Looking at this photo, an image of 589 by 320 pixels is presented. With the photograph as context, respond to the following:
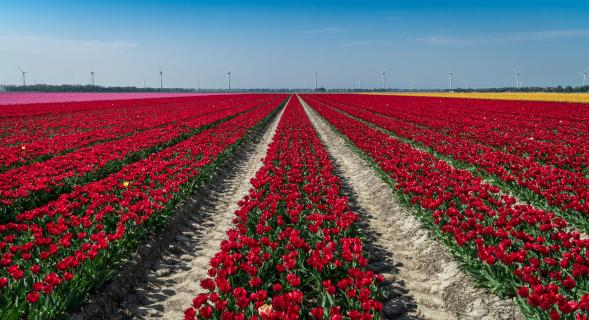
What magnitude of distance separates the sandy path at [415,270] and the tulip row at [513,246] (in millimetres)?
224

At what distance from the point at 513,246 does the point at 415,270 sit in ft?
5.00

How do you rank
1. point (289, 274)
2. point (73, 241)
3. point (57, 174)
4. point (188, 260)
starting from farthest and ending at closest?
point (57, 174), point (188, 260), point (73, 241), point (289, 274)

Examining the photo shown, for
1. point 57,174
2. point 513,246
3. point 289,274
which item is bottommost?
point 513,246

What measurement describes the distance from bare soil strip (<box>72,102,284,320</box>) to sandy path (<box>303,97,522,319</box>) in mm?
2937

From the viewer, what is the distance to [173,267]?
5.94 metres

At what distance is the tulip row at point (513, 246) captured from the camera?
3.77 m

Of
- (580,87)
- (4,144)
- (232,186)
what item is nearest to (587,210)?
(232,186)

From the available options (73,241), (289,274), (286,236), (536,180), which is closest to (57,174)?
(73,241)

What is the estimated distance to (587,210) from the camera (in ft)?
20.2

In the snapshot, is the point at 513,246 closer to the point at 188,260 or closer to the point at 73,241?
the point at 188,260

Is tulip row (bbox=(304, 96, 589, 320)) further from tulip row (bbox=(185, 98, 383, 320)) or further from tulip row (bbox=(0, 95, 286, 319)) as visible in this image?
tulip row (bbox=(0, 95, 286, 319))

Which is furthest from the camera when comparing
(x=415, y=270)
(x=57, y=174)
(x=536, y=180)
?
(x=57, y=174)

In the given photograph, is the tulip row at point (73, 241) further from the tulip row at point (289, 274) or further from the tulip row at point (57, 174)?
the tulip row at point (289, 274)

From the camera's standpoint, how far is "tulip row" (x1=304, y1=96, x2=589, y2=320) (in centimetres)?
377
